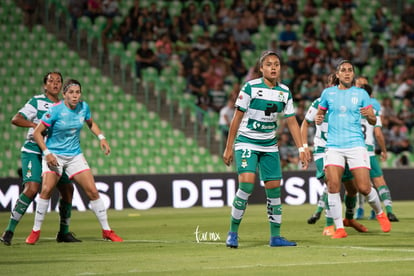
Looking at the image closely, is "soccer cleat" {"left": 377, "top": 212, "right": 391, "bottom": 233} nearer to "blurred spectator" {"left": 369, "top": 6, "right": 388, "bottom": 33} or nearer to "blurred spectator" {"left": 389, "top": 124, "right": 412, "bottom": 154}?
"blurred spectator" {"left": 389, "top": 124, "right": 412, "bottom": 154}

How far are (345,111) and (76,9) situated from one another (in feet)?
56.4

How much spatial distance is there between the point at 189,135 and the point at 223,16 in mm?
4976

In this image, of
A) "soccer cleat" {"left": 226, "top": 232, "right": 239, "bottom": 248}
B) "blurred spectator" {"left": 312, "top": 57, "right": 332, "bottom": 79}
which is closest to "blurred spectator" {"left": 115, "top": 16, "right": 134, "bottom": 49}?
"blurred spectator" {"left": 312, "top": 57, "right": 332, "bottom": 79}

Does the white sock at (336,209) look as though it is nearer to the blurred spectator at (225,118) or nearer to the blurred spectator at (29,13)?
the blurred spectator at (225,118)

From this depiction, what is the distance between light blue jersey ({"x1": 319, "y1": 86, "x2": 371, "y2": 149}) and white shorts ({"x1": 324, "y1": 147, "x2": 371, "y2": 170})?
7 cm

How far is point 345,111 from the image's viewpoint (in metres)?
12.7

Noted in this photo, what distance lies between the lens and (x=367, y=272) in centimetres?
854

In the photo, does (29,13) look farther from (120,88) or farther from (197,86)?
(197,86)

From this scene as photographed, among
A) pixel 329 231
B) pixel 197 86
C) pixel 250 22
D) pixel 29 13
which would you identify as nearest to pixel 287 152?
pixel 197 86

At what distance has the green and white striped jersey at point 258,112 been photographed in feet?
37.0

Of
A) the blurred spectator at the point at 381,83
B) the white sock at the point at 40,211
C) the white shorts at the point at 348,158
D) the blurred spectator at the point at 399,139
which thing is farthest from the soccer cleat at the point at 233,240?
the blurred spectator at the point at 381,83

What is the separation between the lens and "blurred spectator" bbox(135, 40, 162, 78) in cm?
2711

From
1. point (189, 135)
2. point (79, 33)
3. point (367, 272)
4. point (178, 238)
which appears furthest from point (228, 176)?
point (367, 272)

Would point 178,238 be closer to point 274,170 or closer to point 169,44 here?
point 274,170
